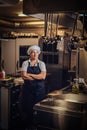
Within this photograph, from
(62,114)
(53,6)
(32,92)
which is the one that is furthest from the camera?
(32,92)

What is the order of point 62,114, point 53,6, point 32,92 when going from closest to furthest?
point 53,6 → point 62,114 → point 32,92

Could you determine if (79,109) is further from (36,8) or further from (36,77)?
(36,77)

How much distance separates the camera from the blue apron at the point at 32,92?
158 inches

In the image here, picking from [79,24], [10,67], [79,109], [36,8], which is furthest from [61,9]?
[10,67]

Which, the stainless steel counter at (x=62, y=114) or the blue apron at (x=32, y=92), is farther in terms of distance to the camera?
the blue apron at (x=32, y=92)

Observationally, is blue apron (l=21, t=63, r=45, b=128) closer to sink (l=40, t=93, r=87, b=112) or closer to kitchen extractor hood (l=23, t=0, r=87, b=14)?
sink (l=40, t=93, r=87, b=112)

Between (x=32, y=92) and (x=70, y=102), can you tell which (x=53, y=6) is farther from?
(x=32, y=92)

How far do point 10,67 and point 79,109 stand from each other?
3253mm

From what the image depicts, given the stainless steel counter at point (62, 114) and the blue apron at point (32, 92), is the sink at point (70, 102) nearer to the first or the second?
the stainless steel counter at point (62, 114)

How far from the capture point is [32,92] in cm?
404

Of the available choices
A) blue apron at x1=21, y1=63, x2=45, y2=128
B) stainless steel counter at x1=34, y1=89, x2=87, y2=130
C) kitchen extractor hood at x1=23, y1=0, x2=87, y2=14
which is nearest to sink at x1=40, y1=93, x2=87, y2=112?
stainless steel counter at x1=34, y1=89, x2=87, y2=130

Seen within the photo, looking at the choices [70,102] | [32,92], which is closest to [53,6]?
[70,102]

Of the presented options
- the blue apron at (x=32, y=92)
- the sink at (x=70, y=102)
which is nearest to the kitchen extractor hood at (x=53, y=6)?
the sink at (x=70, y=102)

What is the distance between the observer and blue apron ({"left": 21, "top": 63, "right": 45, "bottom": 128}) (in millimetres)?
4023
